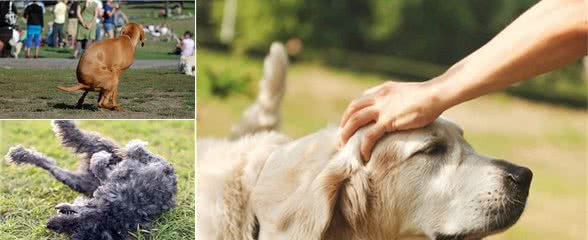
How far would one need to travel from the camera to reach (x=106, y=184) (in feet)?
7.91

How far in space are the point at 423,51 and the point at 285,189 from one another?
6.95 m

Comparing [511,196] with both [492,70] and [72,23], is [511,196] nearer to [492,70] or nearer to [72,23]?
[492,70]

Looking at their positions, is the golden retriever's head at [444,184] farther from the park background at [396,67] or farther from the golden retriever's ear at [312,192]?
the park background at [396,67]

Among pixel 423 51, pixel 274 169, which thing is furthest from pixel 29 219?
pixel 423 51

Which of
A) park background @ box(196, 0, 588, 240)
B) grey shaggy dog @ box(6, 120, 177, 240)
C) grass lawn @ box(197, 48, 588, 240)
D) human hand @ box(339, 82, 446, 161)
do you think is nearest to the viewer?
human hand @ box(339, 82, 446, 161)

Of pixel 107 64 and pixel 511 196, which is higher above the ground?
pixel 107 64

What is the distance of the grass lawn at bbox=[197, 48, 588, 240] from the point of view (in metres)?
4.91

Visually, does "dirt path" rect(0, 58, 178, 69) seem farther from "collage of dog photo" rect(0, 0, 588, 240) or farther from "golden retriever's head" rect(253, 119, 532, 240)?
"golden retriever's head" rect(253, 119, 532, 240)

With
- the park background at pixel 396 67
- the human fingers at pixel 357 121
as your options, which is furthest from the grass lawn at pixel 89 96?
the park background at pixel 396 67

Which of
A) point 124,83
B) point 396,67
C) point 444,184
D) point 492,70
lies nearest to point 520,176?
point 444,184

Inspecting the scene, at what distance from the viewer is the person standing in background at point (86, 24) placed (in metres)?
2.46

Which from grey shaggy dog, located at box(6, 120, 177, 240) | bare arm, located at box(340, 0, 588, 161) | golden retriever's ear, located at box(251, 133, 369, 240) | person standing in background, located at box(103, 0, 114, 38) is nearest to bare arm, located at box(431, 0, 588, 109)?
bare arm, located at box(340, 0, 588, 161)

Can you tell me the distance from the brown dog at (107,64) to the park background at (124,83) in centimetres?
2

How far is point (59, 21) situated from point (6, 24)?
0.56 feet
